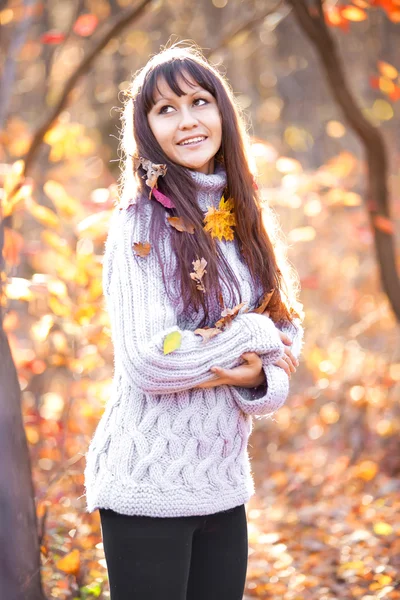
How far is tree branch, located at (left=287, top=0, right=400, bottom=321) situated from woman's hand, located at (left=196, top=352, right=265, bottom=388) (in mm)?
2451

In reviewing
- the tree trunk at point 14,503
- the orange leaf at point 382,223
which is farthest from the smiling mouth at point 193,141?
the orange leaf at point 382,223

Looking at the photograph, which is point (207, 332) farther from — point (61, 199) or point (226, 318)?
point (61, 199)

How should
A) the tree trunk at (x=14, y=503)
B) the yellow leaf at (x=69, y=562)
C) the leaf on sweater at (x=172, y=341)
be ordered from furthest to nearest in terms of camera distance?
the yellow leaf at (x=69, y=562), the tree trunk at (x=14, y=503), the leaf on sweater at (x=172, y=341)

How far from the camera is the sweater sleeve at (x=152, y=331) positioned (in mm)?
1969

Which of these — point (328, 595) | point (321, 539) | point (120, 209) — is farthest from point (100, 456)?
point (321, 539)

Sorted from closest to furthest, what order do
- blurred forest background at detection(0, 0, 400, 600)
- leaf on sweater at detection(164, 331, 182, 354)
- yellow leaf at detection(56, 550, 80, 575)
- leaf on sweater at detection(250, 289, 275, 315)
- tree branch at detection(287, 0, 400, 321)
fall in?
leaf on sweater at detection(164, 331, 182, 354)
leaf on sweater at detection(250, 289, 275, 315)
yellow leaf at detection(56, 550, 80, 575)
blurred forest background at detection(0, 0, 400, 600)
tree branch at detection(287, 0, 400, 321)

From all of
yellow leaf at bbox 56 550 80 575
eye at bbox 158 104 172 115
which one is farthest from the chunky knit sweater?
yellow leaf at bbox 56 550 80 575

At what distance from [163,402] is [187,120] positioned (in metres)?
0.83

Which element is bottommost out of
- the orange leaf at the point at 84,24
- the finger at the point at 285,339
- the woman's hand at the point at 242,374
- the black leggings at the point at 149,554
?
the black leggings at the point at 149,554

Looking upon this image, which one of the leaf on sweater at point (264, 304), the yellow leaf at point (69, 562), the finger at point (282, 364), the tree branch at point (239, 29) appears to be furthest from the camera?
the tree branch at point (239, 29)

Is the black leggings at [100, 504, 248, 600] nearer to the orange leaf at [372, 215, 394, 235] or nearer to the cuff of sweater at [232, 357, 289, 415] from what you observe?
the cuff of sweater at [232, 357, 289, 415]

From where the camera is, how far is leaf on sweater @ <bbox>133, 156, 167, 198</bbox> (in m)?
2.16

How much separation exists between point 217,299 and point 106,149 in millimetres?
4174

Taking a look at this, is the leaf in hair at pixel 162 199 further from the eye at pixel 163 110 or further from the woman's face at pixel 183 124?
the eye at pixel 163 110
